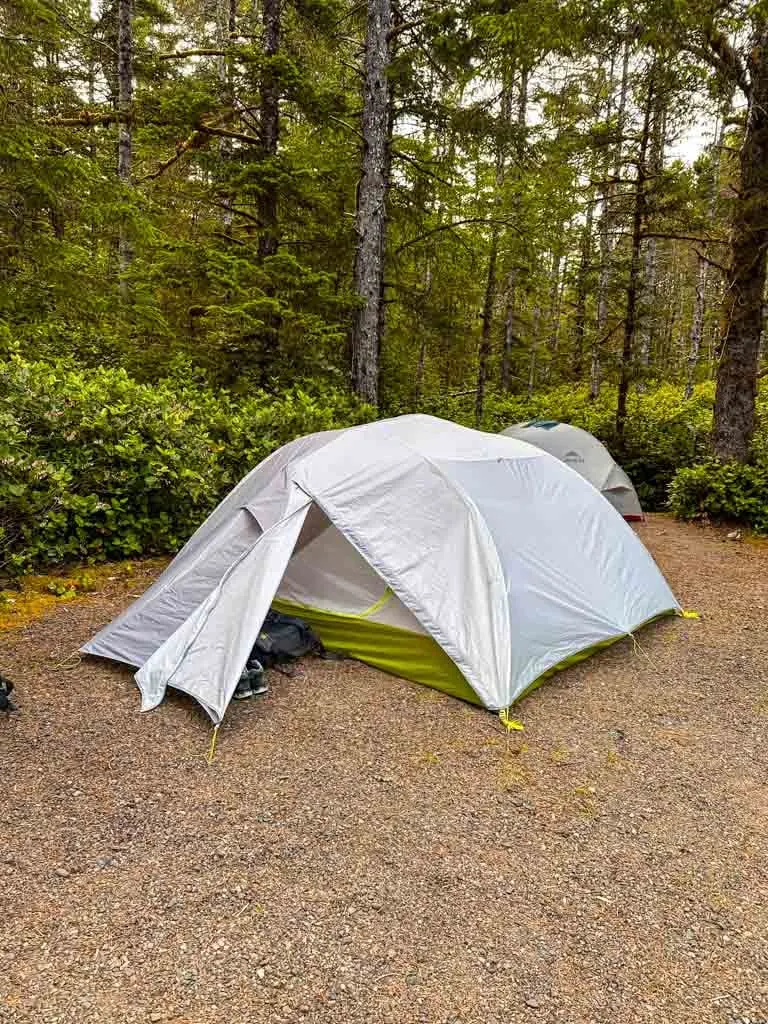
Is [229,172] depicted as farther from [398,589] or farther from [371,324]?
[398,589]

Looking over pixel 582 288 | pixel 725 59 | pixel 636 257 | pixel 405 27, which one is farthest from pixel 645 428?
pixel 405 27

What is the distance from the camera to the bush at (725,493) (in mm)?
8328

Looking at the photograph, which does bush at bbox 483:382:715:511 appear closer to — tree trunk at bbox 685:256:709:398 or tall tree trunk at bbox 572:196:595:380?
tree trunk at bbox 685:256:709:398

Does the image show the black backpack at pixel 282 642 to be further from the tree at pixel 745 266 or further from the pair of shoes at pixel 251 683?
the tree at pixel 745 266

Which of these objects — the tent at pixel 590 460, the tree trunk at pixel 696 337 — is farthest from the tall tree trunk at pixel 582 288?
the tent at pixel 590 460

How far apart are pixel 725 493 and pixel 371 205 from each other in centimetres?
653

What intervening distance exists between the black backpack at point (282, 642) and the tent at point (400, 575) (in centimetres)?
16

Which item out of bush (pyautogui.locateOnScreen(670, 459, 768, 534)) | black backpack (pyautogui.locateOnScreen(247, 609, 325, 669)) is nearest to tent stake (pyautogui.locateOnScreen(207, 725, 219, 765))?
black backpack (pyautogui.locateOnScreen(247, 609, 325, 669))

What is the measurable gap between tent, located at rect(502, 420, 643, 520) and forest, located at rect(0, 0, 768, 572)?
0.90 meters

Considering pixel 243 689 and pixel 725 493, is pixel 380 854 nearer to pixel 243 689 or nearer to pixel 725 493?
pixel 243 689

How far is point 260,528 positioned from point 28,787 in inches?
78.7

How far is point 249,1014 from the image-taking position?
1.95m

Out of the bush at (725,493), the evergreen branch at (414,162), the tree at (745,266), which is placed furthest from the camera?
the evergreen branch at (414,162)

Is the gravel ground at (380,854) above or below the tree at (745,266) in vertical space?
below
